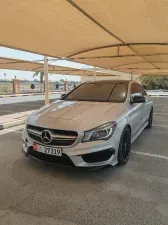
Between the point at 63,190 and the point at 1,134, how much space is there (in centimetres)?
354

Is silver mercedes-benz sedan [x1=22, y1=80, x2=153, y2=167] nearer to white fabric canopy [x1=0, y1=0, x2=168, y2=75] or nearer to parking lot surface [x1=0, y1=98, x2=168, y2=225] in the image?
parking lot surface [x1=0, y1=98, x2=168, y2=225]

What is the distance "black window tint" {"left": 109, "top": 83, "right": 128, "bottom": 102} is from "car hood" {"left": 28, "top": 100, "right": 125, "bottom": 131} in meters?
0.25

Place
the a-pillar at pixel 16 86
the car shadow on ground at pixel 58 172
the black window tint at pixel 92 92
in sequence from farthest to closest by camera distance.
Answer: the a-pillar at pixel 16 86 → the black window tint at pixel 92 92 → the car shadow on ground at pixel 58 172

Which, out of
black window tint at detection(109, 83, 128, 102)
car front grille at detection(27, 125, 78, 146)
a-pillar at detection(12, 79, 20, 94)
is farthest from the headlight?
a-pillar at detection(12, 79, 20, 94)

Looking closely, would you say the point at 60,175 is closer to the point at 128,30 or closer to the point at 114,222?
the point at 114,222

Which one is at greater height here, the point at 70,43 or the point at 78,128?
the point at 70,43

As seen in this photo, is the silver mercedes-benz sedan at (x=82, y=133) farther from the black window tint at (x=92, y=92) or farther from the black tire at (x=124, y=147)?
the black window tint at (x=92, y=92)

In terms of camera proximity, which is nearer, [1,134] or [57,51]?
[1,134]

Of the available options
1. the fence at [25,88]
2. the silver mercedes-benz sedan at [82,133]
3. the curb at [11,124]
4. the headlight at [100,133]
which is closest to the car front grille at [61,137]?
the silver mercedes-benz sedan at [82,133]

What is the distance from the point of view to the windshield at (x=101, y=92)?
13.9ft

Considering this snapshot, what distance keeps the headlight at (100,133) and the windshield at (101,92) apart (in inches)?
43.3

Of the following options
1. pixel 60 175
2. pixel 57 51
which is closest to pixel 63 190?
pixel 60 175

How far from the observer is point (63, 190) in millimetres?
2875

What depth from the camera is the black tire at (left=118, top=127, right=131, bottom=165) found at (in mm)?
3398
